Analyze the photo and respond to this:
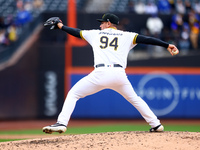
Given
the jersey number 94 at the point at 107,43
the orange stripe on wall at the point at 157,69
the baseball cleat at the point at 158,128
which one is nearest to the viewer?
the jersey number 94 at the point at 107,43

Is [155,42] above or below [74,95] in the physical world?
above

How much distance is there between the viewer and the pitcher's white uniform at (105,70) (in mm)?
6344

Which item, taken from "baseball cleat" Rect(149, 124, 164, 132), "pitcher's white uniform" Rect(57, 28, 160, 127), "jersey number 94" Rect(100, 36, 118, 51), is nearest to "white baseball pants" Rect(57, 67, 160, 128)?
"pitcher's white uniform" Rect(57, 28, 160, 127)

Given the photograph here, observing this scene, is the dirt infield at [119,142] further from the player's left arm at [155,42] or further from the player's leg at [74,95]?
the player's left arm at [155,42]

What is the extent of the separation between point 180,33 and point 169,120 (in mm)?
3278

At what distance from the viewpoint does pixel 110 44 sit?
6453 mm

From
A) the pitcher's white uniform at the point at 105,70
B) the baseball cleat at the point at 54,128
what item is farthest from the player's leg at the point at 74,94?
the baseball cleat at the point at 54,128

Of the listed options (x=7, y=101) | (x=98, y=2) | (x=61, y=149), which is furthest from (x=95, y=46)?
(x=98, y=2)

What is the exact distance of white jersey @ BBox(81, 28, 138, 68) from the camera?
21.0ft

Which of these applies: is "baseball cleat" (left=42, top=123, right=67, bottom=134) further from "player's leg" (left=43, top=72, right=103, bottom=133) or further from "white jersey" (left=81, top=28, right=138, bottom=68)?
"white jersey" (left=81, top=28, right=138, bottom=68)

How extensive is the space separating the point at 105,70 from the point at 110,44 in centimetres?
41

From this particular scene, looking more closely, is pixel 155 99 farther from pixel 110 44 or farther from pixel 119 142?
pixel 119 142

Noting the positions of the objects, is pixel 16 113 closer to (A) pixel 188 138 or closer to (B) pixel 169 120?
(B) pixel 169 120

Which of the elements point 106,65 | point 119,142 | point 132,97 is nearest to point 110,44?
point 106,65
